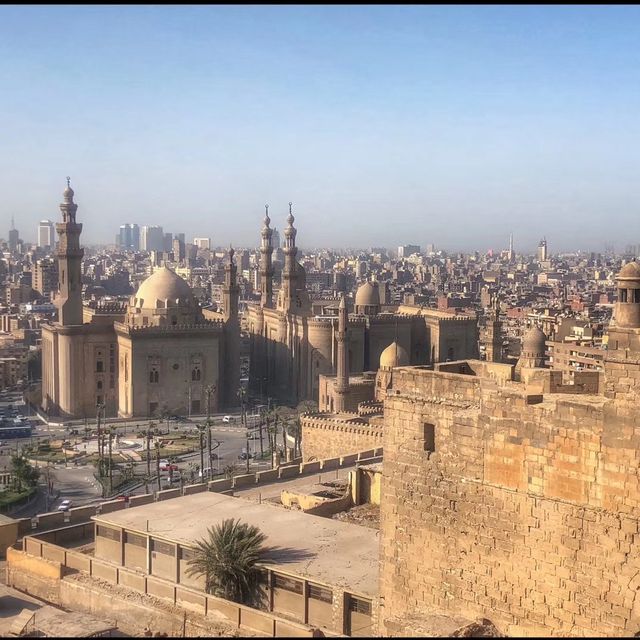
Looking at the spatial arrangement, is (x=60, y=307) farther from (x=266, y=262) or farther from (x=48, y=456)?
(x=266, y=262)

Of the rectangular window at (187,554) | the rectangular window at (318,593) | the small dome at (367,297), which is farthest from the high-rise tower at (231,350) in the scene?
the rectangular window at (318,593)

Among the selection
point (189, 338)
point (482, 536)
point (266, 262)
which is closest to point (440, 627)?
point (482, 536)

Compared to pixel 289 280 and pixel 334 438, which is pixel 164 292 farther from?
pixel 334 438

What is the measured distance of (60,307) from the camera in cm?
4219

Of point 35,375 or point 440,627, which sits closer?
point 440,627

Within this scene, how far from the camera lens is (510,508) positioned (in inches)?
368

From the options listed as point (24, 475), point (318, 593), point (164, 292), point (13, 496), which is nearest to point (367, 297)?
point (164, 292)

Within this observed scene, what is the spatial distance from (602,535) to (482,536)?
136 cm

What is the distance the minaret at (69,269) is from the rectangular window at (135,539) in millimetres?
29100

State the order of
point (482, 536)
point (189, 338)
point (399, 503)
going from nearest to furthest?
point (482, 536), point (399, 503), point (189, 338)

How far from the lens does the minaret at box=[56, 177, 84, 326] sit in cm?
4212

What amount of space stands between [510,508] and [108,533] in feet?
25.6

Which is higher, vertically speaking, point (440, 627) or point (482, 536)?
point (482, 536)

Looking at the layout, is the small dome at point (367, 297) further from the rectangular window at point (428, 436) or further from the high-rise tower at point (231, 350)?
the rectangular window at point (428, 436)
